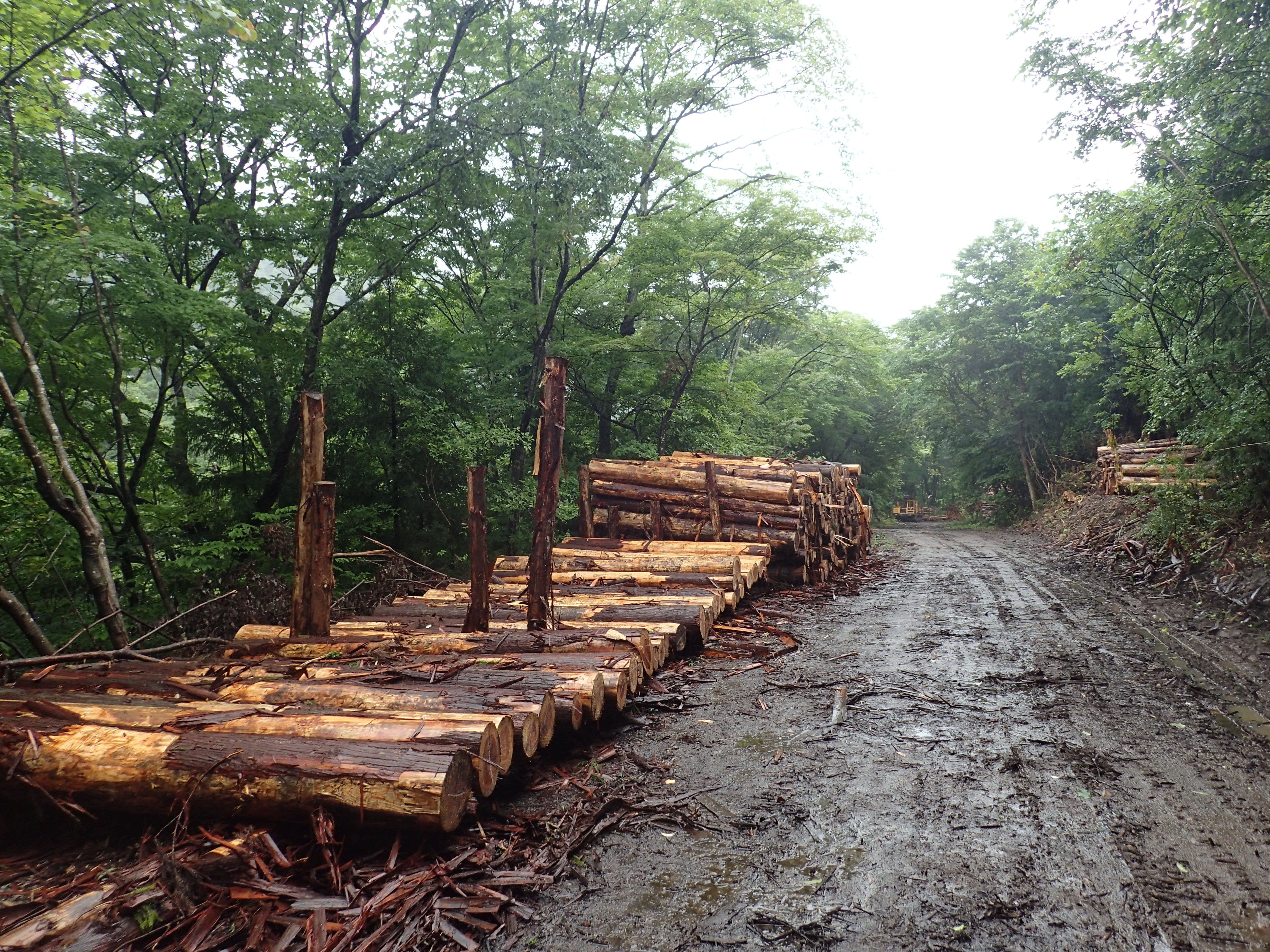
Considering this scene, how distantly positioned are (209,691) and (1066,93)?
42.6ft

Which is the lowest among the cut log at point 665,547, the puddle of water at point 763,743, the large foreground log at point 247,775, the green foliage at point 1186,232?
the puddle of water at point 763,743

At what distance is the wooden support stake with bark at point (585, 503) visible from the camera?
12047 millimetres

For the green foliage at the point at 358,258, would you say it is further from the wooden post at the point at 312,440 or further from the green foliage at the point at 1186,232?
the green foliage at the point at 1186,232

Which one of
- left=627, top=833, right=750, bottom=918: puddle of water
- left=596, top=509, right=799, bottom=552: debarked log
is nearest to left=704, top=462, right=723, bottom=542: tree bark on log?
left=596, top=509, right=799, bottom=552: debarked log

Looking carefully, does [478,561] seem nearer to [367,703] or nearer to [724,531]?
[367,703]

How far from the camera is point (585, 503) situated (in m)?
12.0

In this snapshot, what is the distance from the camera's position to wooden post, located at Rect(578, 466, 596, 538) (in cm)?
1205

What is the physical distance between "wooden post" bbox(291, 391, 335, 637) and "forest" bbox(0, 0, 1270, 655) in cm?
49

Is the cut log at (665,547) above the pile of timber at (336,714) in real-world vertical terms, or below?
above

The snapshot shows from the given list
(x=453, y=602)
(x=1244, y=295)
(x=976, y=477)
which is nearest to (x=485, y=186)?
(x=453, y=602)

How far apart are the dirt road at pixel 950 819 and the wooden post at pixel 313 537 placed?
118 inches

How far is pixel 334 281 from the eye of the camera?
11664 millimetres

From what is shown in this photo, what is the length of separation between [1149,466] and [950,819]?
41.2ft

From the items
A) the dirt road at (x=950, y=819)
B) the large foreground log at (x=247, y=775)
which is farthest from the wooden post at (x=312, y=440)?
the dirt road at (x=950, y=819)
